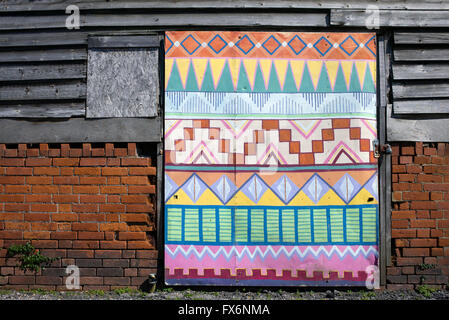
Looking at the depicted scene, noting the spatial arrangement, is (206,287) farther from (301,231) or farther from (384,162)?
(384,162)

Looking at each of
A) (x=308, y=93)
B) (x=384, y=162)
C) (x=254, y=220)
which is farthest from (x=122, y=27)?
(x=384, y=162)

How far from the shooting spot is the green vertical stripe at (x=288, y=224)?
12.3 ft

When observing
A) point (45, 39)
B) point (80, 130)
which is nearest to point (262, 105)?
point (80, 130)

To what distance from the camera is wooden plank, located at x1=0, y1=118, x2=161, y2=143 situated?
380 centimetres

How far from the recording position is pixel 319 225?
12.3 feet

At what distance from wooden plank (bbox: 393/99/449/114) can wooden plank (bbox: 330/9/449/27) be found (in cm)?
80

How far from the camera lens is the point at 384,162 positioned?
3807mm

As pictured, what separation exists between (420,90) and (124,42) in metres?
3.14

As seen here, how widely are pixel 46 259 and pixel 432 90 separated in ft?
14.4

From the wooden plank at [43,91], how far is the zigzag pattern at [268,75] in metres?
0.97

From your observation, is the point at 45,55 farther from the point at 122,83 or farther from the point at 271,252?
the point at 271,252

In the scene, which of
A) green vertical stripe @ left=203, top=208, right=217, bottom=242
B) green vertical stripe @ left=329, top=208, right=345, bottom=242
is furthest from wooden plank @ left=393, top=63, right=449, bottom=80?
green vertical stripe @ left=203, top=208, right=217, bottom=242

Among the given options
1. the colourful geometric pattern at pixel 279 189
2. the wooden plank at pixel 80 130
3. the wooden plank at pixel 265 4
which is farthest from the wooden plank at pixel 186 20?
the colourful geometric pattern at pixel 279 189

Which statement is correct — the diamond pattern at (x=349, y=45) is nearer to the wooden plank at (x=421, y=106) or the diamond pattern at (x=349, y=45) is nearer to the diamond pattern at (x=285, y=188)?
the wooden plank at (x=421, y=106)
